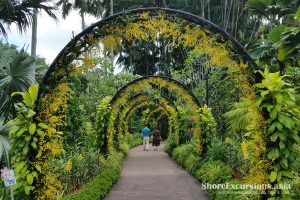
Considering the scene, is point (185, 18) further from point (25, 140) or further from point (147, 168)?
point (147, 168)

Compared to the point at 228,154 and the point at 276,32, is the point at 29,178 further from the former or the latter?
the point at 228,154

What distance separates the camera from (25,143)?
5.40 metres

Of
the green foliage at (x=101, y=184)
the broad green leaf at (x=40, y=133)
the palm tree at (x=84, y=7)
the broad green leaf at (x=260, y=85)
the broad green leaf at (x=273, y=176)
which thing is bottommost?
the green foliage at (x=101, y=184)

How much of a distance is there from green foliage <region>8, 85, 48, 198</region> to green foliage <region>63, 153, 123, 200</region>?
1.44 metres

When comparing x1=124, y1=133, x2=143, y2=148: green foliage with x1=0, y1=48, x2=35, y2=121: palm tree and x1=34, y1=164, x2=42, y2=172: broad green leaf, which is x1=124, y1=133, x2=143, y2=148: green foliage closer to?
x1=0, y1=48, x2=35, y2=121: palm tree

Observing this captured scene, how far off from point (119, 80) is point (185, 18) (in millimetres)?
17838

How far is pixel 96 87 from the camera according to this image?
21141 mm

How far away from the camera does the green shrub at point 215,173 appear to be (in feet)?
26.4

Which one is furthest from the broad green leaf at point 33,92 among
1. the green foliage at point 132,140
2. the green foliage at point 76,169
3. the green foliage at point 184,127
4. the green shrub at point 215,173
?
Result: the green foliage at point 132,140

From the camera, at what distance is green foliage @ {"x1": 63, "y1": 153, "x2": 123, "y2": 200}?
7.10 m

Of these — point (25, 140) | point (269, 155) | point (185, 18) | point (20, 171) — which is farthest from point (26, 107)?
point (269, 155)

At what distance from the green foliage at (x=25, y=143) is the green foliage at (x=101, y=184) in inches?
56.8

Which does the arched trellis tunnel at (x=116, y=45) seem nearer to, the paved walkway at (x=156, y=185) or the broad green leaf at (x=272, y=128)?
the broad green leaf at (x=272, y=128)

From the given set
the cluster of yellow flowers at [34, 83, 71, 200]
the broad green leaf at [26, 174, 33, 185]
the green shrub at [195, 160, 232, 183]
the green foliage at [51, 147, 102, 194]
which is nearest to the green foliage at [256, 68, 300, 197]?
the green shrub at [195, 160, 232, 183]
